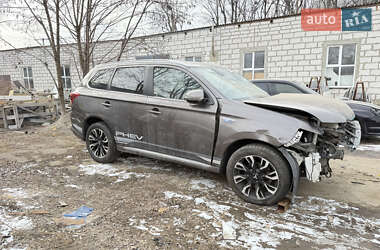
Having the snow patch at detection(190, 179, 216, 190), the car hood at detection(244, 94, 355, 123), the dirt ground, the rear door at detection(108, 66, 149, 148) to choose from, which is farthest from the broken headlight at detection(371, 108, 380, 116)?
the rear door at detection(108, 66, 149, 148)

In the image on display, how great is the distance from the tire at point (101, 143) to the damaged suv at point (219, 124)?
18mm

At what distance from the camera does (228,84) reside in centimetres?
348

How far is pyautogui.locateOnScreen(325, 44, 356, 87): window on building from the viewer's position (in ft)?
30.9

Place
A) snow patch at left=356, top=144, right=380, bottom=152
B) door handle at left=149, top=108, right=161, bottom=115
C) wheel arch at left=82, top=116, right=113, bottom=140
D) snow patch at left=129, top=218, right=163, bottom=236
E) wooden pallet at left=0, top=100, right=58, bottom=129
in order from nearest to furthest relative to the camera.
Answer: snow patch at left=129, top=218, right=163, bottom=236
door handle at left=149, top=108, right=161, bottom=115
wheel arch at left=82, top=116, right=113, bottom=140
snow patch at left=356, top=144, right=380, bottom=152
wooden pallet at left=0, top=100, right=58, bottom=129

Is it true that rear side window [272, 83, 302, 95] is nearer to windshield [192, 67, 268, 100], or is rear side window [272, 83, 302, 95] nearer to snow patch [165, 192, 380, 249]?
windshield [192, 67, 268, 100]

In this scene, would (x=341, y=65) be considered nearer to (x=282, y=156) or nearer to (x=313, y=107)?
(x=313, y=107)

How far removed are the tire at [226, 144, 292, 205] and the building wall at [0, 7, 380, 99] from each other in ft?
27.0

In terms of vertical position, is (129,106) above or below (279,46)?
below

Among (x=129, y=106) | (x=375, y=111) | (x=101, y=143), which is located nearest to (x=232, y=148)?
(x=129, y=106)

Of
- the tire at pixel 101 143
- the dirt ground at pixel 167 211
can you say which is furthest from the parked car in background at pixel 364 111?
the tire at pixel 101 143

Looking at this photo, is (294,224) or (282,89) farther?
(282,89)

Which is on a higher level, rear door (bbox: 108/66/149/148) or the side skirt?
rear door (bbox: 108/66/149/148)

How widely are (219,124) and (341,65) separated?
28.9 feet

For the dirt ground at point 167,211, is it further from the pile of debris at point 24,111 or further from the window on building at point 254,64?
the window on building at point 254,64
